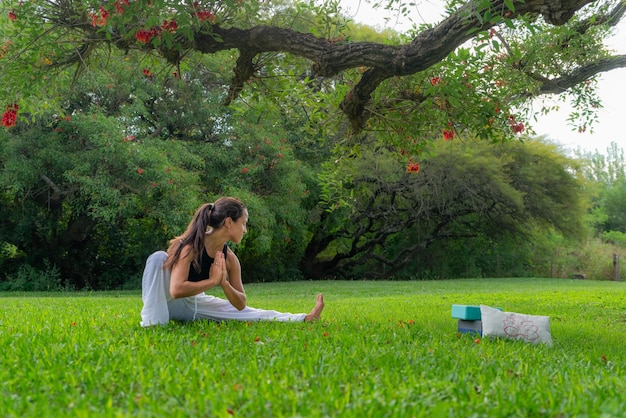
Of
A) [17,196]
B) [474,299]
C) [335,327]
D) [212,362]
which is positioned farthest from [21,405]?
[17,196]

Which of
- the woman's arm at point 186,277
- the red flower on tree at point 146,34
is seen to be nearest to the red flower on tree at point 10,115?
the red flower on tree at point 146,34

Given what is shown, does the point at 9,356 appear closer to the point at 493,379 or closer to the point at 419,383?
the point at 419,383

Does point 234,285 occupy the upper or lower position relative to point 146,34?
lower

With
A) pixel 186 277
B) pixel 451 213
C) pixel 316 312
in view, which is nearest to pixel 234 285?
pixel 186 277

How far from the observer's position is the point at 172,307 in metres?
5.10

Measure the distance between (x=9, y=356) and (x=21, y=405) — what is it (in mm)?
1122

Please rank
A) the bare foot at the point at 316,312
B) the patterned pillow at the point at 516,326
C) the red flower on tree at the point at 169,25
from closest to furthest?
1. the patterned pillow at the point at 516,326
2. the red flower on tree at the point at 169,25
3. the bare foot at the point at 316,312

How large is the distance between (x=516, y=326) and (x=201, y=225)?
2586mm

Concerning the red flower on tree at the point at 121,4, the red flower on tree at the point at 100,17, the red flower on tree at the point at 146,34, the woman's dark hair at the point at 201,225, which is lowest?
the woman's dark hair at the point at 201,225

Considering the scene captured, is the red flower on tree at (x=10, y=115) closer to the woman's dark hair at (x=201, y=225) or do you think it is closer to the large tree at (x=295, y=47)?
the large tree at (x=295, y=47)

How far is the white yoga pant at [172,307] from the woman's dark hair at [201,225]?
0.38 feet

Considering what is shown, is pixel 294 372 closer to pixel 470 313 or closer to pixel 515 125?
pixel 470 313

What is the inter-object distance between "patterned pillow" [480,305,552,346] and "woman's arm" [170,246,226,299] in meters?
2.10

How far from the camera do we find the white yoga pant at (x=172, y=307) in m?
4.82
